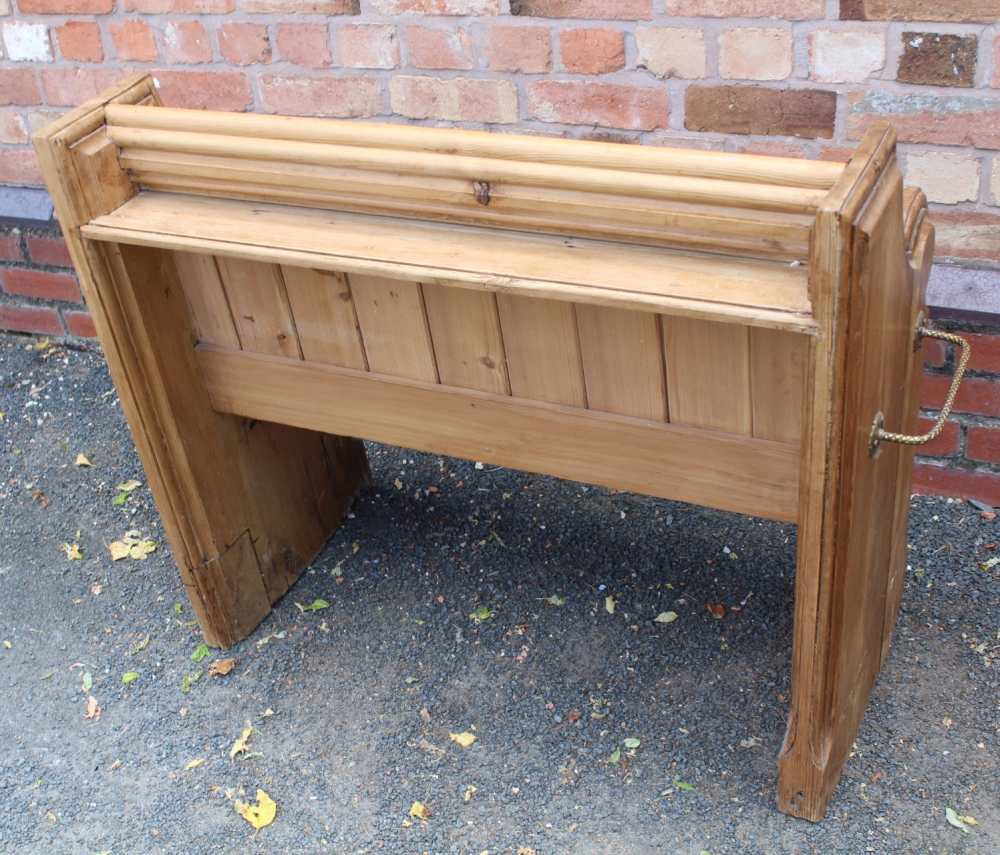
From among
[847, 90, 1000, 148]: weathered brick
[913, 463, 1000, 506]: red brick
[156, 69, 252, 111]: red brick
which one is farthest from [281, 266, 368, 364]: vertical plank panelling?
[913, 463, 1000, 506]: red brick

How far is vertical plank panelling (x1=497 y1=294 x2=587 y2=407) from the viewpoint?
1795mm

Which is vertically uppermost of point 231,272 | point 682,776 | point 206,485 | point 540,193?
point 540,193

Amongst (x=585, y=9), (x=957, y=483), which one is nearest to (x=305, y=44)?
(x=585, y=9)

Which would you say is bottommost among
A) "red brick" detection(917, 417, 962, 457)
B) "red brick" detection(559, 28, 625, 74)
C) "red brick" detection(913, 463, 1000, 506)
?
"red brick" detection(913, 463, 1000, 506)

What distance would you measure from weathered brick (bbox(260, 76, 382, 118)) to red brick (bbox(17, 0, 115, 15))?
17.4 inches

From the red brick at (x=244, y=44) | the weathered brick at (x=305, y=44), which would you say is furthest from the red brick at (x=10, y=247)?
the weathered brick at (x=305, y=44)

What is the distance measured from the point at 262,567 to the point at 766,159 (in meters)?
1.43

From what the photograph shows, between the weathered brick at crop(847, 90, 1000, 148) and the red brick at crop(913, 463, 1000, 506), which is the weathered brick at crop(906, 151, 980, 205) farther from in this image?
the red brick at crop(913, 463, 1000, 506)

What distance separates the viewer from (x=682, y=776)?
2.07 metres

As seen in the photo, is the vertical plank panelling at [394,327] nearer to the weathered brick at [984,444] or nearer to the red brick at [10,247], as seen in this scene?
the weathered brick at [984,444]

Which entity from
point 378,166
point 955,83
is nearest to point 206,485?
point 378,166

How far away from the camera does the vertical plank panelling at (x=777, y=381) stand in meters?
1.65

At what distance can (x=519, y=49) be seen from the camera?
238 centimetres

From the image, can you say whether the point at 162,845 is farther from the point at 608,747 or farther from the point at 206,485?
the point at 608,747
